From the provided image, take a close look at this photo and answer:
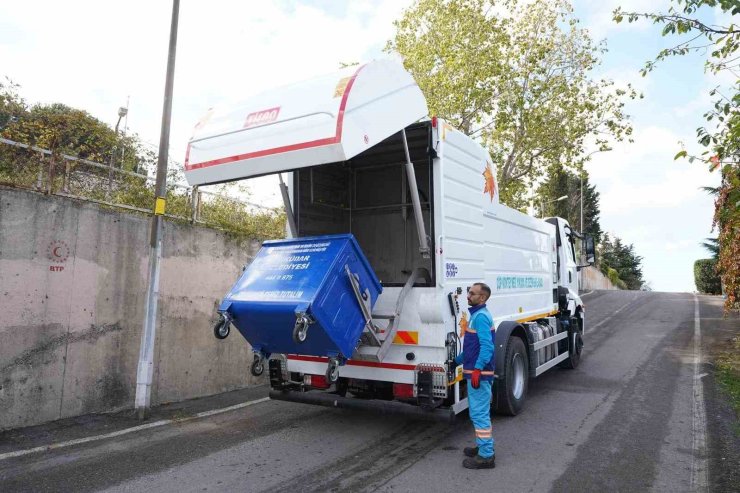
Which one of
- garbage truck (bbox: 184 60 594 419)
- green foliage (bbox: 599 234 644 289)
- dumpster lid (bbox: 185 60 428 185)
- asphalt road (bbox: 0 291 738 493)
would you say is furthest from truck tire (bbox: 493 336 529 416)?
green foliage (bbox: 599 234 644 289)

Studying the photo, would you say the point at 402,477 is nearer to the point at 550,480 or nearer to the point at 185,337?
the point at 550,480

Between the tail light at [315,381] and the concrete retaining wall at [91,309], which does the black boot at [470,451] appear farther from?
the concrete retaining wall at [91,309]

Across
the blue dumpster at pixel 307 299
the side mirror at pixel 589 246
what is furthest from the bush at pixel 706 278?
the blue dumpster at pixel 307 299

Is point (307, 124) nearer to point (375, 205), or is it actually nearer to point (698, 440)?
point (375, 205)

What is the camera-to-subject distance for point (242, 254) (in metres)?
8.43

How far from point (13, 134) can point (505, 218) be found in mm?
6520

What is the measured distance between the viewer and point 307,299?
13.2 ft

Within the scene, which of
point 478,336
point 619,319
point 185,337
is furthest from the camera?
point 619,319

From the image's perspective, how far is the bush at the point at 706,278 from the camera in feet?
112

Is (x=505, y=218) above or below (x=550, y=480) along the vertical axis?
above

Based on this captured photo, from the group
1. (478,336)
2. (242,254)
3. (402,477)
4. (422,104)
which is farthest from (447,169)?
(242,254)

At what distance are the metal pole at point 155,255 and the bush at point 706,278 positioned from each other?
123ft

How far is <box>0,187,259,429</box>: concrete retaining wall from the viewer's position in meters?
5.43

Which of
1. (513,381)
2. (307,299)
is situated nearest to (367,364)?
(307,299)
